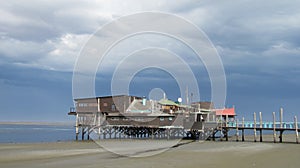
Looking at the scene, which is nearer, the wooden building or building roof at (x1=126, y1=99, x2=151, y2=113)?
the wooden building

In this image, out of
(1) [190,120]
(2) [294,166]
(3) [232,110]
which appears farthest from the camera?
(3) [232,110]

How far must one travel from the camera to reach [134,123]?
48344 millimetres

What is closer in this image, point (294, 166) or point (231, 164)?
point (294, 166)

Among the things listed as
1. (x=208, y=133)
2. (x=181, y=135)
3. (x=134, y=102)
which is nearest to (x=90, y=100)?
(x=134, y=102)

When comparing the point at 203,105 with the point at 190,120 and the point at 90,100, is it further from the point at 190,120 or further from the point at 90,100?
the point at 90,100

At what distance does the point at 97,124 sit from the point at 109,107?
3280mm

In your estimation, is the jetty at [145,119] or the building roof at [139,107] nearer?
the jetty at [145,119]

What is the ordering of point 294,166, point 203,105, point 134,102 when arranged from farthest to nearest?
point 203,105, point 134,102, point 294,166

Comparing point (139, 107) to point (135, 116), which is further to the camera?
point (139, 107)

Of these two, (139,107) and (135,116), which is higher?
(139,107)

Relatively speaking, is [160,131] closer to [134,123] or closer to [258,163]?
[134,123]

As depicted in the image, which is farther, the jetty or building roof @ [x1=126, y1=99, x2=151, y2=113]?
building roof @ [x1=126, y1=99, x2=151, y2=113]

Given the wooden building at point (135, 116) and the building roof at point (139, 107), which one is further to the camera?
the building roof at point (139, 107)

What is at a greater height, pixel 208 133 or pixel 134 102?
pixel 134 102
